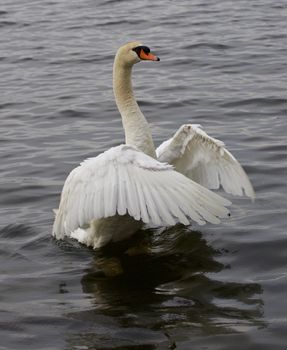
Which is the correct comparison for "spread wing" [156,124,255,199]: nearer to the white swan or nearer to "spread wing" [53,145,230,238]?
the white swan

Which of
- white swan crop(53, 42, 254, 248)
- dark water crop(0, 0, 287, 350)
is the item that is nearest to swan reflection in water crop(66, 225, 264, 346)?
dark water crop(0, 0, 287, 350)

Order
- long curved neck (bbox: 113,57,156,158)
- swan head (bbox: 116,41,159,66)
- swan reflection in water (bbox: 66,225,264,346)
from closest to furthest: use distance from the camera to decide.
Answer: swan reflection in water (bbox: 66,225,264,346), long curved neck (bbox: 113,57,156,158), swan head (bbox: 116,41,159,66)

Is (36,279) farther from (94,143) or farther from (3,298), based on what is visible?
(94,143)

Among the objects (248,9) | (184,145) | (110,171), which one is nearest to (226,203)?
(110,171)

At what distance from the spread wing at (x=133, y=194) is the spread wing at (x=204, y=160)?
46.3 inches

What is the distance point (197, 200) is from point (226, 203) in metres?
0.22

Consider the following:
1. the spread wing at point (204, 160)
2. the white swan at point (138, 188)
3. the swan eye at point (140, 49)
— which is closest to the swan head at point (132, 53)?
the swan eye at point (140, 49)

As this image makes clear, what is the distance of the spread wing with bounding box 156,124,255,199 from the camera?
328 inches

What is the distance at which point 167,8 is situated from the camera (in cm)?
2016

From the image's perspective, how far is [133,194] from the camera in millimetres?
6906

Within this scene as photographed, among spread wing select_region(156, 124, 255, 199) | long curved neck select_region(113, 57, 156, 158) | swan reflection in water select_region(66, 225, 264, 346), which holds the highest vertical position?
long curved neck select_region(113, 57, 156, 158)

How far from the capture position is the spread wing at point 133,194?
268 inches

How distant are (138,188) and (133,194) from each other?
6 centimetres

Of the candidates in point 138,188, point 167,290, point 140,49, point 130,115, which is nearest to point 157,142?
point 140,49
